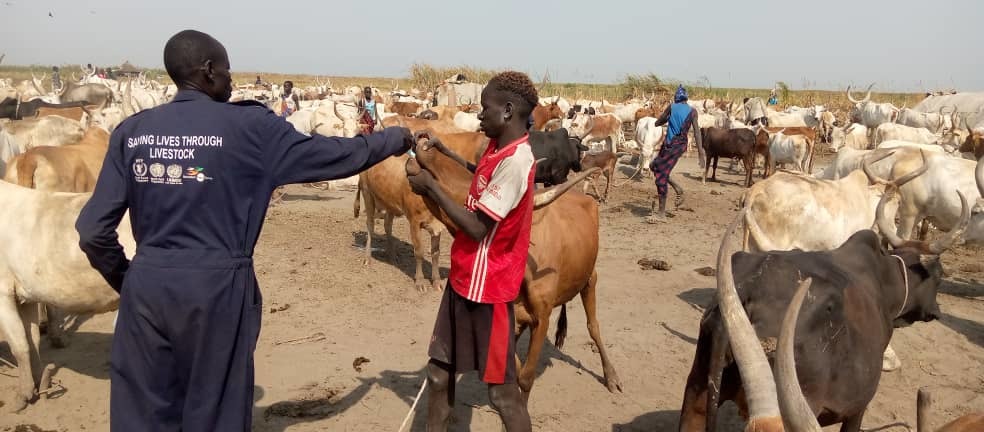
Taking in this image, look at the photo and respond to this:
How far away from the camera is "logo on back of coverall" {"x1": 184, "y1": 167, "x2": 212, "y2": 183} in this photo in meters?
2.51

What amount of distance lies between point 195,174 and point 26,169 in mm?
5434

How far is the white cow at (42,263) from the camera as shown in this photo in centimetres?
447

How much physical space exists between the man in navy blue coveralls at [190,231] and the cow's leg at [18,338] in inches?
96.4

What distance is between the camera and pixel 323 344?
6.22 m

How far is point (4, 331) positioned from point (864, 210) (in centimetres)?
740

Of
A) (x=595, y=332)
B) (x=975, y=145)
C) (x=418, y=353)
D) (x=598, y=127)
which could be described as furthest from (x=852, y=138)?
(x=418, y=353)

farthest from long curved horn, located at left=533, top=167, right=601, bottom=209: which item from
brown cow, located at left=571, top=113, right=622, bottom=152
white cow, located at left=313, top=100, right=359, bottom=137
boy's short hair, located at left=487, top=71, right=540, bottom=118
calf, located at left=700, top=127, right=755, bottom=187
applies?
brown cow, located at left=571, top=113, right=622, bottom=152

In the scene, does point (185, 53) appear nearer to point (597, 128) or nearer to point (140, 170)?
point (140, 170)

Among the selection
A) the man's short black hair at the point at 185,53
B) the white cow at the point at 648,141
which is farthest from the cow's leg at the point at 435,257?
the white cow at the point at 648,141

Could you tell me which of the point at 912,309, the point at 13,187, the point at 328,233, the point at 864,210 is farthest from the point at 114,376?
the point at 328,233

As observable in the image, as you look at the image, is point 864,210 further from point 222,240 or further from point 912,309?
point 222,240

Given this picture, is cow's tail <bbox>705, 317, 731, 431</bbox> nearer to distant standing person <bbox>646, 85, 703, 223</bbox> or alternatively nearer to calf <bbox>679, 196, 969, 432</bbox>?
calf <bbox>679, 196, 969, 432</bbox>

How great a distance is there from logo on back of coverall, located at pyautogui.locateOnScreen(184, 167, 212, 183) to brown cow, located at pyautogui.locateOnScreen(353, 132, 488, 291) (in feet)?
16.9

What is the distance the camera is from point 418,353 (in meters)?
6.07
